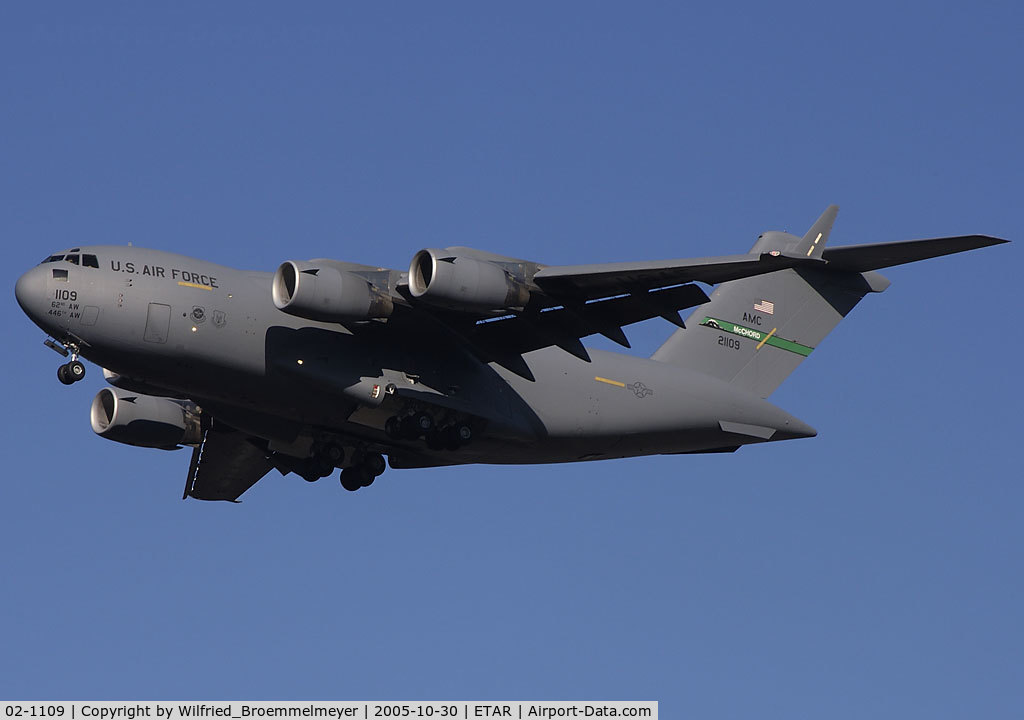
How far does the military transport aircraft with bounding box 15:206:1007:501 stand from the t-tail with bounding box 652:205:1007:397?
1.0 inches

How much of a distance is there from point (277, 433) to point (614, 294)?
15.0 feet

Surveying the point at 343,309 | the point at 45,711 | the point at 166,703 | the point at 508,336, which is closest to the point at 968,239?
the point at 508,336

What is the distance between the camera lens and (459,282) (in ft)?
55.7

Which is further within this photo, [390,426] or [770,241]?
[770,241]

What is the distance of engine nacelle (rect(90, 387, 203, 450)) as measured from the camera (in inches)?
800

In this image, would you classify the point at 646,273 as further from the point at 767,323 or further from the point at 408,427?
the point at 767,323

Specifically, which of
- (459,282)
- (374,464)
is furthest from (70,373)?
(374,464)

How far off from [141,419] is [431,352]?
4134 millimetres

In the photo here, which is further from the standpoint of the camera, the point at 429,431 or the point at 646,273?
the point at 429,431

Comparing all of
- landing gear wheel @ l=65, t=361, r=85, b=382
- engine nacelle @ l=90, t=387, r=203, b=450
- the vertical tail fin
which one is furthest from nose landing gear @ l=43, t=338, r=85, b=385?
the vertical tail fin

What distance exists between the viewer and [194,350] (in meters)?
17.2

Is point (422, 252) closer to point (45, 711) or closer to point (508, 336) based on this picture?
point (508, 336)

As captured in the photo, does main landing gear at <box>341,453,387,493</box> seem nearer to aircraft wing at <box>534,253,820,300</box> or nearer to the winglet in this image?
aircraft wing at <box>534,253,820,300</box>
